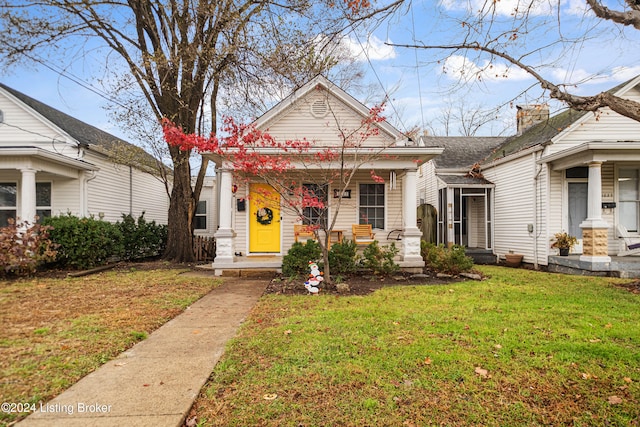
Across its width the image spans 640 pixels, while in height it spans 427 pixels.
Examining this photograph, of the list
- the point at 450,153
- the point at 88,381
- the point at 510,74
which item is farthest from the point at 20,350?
the point at 450,153

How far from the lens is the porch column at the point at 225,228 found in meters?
8.95

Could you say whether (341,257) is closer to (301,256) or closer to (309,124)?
(301,256)

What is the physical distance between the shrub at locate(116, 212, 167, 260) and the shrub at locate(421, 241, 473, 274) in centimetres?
993

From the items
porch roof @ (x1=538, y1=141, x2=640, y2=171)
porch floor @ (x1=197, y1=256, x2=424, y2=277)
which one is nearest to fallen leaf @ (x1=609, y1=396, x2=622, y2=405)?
porch floor @ (x1=197, y1=256, x2=424, y2=277)

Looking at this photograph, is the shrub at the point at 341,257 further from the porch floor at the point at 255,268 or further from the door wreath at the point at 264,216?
the door wreath at the point at 264,216

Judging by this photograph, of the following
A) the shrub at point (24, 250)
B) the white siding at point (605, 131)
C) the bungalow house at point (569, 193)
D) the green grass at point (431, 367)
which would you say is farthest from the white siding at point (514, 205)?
the shrub at point (24, 250)

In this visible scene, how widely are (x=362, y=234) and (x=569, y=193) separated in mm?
6503

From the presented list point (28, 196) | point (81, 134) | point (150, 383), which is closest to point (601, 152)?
point (150, 383)

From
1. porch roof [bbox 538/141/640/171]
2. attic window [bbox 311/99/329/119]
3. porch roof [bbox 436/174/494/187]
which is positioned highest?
attic window [bbox 311/99/329/119]

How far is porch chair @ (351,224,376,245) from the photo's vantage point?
989cm

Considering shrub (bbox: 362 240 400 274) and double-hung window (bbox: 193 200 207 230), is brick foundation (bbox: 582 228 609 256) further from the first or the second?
double-hung window (bbox: 193 200 207 230)

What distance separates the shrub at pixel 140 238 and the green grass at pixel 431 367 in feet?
30.0

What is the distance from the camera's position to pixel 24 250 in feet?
26.9

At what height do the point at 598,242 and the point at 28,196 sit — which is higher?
the point at 28,196
